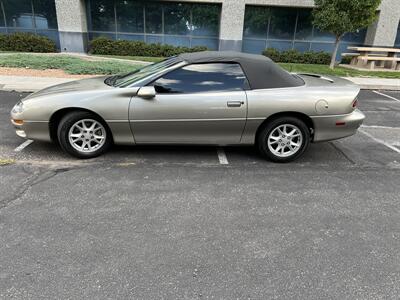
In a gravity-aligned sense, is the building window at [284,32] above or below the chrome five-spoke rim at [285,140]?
above

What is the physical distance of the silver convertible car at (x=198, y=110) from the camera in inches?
170

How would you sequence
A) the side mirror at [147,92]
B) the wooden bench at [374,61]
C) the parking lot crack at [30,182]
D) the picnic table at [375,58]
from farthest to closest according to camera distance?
the picnic table at [375,58], the wooden bench at [374,61], the side mirror at [147,92], the parking lot crack at [30,182]

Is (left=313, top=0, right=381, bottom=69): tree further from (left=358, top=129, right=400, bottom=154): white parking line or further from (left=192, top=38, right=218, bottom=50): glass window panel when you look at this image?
(left=358, top=129, right=400, bottom=154): white parking line

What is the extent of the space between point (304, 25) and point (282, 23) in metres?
1.28

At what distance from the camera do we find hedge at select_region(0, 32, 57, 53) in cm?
1667

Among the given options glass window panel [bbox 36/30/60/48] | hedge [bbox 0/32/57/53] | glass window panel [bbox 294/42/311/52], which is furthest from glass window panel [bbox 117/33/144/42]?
glass window panel [bbox 294/42/311/52]

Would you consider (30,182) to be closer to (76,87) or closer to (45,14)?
→ (76,87)

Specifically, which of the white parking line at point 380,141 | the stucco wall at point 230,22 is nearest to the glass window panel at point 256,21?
the stucco wall at point 230,22

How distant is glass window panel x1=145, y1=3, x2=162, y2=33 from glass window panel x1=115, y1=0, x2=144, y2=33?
1.09ft

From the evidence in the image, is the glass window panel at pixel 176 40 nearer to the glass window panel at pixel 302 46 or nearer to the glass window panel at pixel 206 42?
the glass window panel at pixel 206 42

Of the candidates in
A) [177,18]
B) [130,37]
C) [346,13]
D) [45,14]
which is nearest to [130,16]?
[130,37]

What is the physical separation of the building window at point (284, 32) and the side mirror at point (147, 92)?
51.7ft

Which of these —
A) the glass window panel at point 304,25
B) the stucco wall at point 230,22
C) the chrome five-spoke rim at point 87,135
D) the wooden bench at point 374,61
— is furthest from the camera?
the glass window panel at point 304,25

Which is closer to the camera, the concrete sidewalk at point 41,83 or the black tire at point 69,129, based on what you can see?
the black tire at point 69,129
